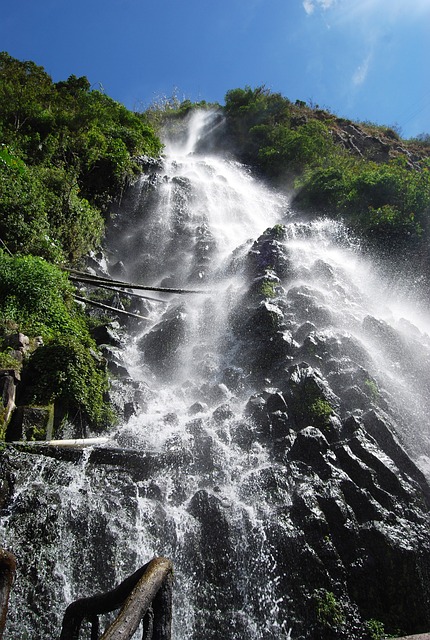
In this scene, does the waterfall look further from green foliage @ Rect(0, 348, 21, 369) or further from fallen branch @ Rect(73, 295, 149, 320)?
green foliage @ Rect(0, 348, 21, 369)

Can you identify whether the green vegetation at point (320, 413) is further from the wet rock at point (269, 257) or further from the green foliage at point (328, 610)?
the wet rock at point (269, 257)

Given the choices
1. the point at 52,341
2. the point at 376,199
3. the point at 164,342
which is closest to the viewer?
the point at 52,341

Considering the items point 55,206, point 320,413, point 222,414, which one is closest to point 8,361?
point 222,414

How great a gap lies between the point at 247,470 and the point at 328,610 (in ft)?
7.18

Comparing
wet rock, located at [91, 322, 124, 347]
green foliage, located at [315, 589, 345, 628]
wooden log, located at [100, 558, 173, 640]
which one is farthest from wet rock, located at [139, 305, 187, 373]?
wooden log, located at [100, 558, 173, 640]

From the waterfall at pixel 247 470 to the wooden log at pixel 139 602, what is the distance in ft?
12.6

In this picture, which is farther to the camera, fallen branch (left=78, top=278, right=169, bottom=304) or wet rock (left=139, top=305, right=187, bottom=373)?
fallen branch (left=78, top=278, right=169, bottom=304)

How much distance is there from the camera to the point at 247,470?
705 cm

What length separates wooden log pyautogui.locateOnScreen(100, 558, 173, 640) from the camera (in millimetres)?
1576

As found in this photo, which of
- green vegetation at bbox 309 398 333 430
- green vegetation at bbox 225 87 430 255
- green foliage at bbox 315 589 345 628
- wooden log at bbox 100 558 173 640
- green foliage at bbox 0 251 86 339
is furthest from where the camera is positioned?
green vegetation at bbox 225 87 430 255

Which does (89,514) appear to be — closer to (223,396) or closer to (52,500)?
(52,500)

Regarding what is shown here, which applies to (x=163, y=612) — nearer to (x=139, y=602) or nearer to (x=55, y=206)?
(x=139, y=602)

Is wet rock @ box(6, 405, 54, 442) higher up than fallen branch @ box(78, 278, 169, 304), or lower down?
lower down

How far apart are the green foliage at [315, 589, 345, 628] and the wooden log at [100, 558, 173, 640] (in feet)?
15.5
